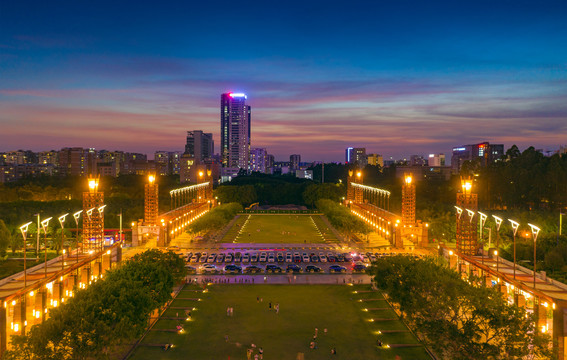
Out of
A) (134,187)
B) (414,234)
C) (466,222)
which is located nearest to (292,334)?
(466,222)

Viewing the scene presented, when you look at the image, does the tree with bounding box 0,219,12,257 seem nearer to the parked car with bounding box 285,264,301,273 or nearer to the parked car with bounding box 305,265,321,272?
the parked car with bounding box 285,264,301,273

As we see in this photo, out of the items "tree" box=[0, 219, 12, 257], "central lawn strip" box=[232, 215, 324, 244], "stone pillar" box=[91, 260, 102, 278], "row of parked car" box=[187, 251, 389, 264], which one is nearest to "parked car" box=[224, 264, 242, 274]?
"row of parked car" box=[187, 251, 389, 264]

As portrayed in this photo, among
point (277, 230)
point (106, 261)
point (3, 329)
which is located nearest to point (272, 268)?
point (106, 261)

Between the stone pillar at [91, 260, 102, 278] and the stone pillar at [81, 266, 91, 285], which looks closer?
the stone pillar at [81, 266, 91, 285]

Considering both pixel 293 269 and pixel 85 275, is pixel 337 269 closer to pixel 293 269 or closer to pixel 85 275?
pixel 293 269

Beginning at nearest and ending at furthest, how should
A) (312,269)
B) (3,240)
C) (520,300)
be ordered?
1. (520,300)
2. (312,269)
3. (3,240)

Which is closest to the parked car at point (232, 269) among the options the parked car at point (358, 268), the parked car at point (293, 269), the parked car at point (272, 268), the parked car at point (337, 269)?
the parked car at point (272, 268)
